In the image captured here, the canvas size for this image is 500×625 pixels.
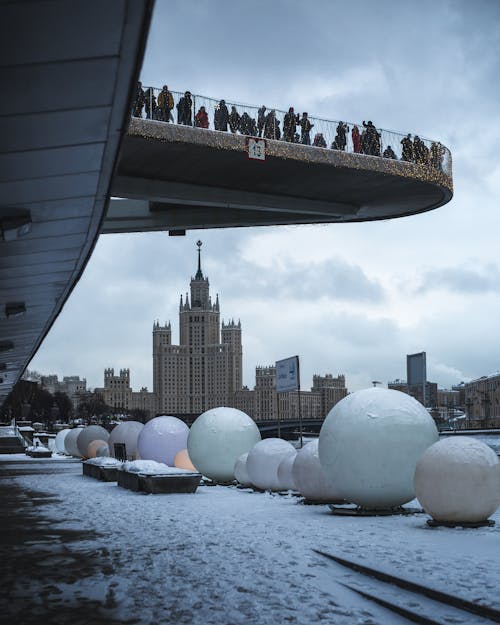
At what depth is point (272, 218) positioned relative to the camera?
51.9m

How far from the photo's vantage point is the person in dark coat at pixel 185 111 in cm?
3748

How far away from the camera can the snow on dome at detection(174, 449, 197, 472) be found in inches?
940

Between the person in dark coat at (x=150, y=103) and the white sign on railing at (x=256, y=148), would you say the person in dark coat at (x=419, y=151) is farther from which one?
the person in dark coat at (x=150, y=103)

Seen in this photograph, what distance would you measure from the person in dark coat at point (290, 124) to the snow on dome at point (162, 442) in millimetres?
19657

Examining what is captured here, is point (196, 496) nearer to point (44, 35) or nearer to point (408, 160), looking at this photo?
point (44, 35)

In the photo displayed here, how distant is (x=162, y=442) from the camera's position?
2503 cm

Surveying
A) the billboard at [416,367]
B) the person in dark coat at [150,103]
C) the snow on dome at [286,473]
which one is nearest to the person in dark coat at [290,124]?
the person in dark coat at [150,103]

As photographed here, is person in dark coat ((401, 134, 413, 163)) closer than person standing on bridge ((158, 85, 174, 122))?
No

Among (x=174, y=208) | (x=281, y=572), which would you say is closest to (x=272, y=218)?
(x=174, y=208)

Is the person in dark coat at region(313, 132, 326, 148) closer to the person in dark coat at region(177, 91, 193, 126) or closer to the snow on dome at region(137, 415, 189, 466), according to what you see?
the person in dark coat at region(177, 91, 193, 126)

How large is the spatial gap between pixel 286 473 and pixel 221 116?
80.3ft

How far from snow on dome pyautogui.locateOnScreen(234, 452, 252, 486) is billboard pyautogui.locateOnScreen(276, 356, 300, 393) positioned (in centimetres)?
516

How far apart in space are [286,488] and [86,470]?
422 inches

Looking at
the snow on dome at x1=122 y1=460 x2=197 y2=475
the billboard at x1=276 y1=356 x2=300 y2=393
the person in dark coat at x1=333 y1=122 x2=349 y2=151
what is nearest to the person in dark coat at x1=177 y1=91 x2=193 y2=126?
the person in dark coat at x1=333 y1=122 x2=349 y2=151
